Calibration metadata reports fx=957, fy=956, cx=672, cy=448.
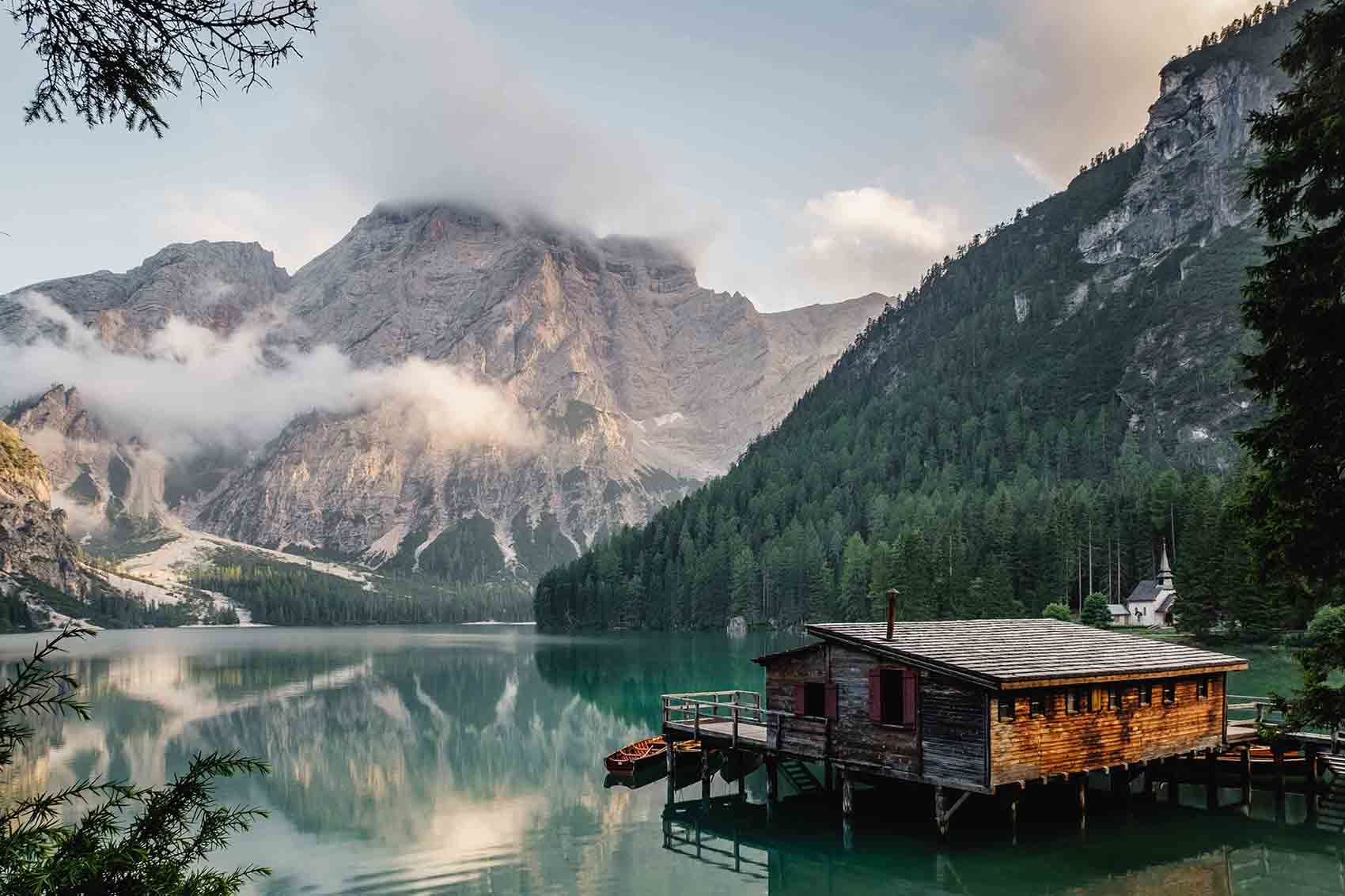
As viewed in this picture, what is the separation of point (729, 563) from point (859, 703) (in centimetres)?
15975

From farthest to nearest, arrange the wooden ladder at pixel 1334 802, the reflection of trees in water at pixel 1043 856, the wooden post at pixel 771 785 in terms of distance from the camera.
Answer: the wooden post at pixel 771 785, the wooden ladder at pixel 1334 802, the reflection of trees in water at pixel 1043 856

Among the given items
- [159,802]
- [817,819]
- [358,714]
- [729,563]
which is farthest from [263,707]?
[729,563]

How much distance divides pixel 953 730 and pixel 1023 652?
5064mm

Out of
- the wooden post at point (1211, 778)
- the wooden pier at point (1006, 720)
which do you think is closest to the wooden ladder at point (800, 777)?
the wooden pier at point (1006, 720)

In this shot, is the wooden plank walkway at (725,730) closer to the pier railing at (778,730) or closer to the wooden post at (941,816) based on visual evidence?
the pier railing at (778,730)

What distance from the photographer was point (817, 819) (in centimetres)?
3834

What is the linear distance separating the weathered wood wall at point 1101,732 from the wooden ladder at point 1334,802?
4.03 metres

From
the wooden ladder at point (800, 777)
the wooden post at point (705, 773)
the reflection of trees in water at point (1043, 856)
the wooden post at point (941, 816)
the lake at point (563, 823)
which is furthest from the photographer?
the wooden ladder at point (800, 777)

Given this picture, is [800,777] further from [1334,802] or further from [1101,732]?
[1334,802]

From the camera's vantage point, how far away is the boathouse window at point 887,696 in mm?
34844

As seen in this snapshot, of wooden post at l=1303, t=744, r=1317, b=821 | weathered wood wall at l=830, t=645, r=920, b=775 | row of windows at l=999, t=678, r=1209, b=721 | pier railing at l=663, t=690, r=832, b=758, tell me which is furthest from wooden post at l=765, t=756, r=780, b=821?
wooden post at l=1303, t=744, r=1317, b=821

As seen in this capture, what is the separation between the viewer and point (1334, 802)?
37750 mm

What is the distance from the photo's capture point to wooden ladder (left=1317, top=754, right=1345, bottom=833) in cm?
3509

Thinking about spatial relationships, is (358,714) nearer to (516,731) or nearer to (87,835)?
(516,731)
